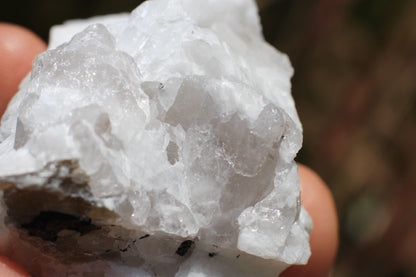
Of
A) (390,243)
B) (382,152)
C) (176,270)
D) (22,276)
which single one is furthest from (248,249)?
(382,152)

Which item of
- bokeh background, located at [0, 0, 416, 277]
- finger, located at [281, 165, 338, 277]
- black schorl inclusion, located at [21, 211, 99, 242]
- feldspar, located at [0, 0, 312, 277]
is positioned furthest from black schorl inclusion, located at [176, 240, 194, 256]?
bokeh background, located at [0, 0, 416, 277]

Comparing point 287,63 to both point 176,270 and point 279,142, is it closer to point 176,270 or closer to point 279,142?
point 279,142

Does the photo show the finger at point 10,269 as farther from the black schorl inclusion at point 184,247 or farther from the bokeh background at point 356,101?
the bokeh background at point 356,101

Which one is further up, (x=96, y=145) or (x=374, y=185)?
(x=96, y=145)

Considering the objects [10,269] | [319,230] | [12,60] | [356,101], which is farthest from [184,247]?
[356,101]

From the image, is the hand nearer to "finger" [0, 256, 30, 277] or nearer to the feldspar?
the feldspar

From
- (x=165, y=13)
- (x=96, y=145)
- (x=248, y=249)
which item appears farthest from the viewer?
(x=165, y=13)
